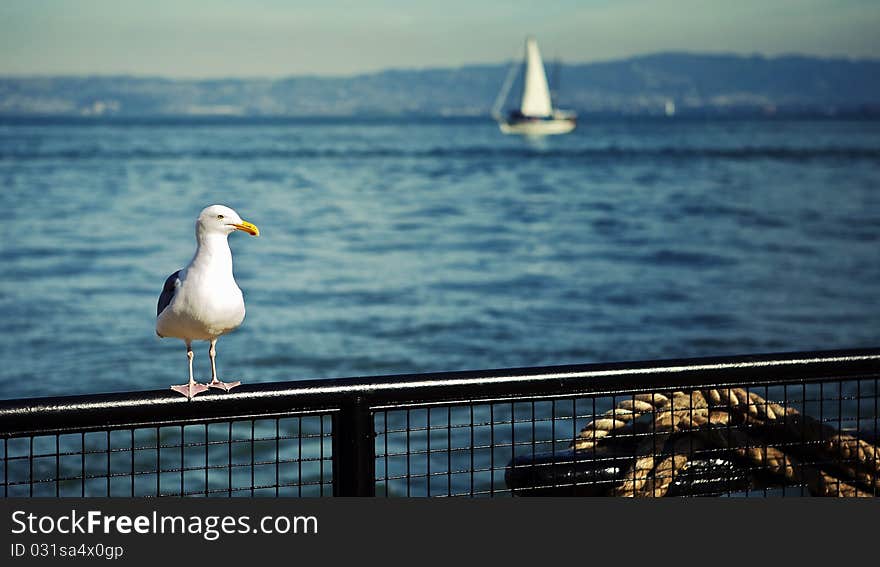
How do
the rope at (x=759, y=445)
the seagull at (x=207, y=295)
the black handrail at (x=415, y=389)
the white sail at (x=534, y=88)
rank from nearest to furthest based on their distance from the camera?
the black handrail at (x=415, y=389), the seagull at (x=207, y=295), the rope at (x=759, y=445), the white sail at (x=534, y=88)

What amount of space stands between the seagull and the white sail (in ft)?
351

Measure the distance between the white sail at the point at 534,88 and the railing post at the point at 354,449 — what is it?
107 m

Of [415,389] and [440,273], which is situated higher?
[415,389]

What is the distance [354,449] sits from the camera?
2463mm

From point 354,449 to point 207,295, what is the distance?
451mm

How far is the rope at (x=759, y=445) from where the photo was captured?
2955 millimetres

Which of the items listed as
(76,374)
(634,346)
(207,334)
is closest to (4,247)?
(76,374)

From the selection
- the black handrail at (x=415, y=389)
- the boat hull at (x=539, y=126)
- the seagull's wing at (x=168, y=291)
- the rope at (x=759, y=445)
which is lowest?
the rope at (x=759, y=445)

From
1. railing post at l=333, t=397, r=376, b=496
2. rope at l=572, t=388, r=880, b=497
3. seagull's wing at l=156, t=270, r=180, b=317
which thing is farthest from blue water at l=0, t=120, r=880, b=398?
railing post at l=333, t=397, r=376, b=496

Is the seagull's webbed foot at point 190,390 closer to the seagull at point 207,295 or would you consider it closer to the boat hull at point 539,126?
the seagull at point 207,295

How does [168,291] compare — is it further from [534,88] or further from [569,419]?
[534,88]

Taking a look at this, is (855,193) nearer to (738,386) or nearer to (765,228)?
(765,228)

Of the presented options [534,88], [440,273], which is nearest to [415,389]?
[440,273]

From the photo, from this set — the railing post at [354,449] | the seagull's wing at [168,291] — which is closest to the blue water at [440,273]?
the seagull's wing at [168,291]
